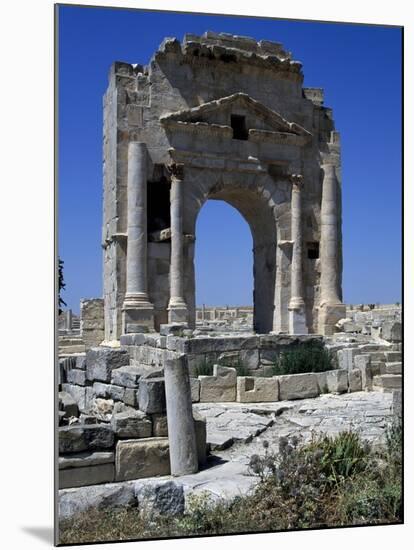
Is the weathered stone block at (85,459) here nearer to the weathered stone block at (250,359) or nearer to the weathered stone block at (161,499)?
the weathered stone block at (161,499)

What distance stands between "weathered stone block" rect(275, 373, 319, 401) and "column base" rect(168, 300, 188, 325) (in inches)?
174

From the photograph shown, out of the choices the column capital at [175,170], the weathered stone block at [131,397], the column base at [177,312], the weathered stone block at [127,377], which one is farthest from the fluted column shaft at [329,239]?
the weathered stone block at [131,397]

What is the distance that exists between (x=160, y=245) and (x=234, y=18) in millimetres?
9154

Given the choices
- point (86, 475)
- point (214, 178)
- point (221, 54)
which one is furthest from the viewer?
point (214, 178)

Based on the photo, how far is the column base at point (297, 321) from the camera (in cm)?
1573

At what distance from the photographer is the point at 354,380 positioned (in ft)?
36.3

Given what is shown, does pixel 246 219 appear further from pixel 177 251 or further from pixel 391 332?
pixel 391 332

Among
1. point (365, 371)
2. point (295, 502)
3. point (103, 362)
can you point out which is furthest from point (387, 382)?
point (295, 502)

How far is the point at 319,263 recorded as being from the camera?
642 inches

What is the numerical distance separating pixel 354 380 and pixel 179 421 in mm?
5566

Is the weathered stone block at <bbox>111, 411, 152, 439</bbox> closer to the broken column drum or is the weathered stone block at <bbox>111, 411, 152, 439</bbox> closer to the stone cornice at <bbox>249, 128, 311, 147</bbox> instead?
the broken column drum

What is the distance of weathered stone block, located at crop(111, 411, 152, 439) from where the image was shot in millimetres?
6188

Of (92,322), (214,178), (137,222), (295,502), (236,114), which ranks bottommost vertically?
(295,502)

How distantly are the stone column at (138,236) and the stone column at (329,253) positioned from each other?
14.6 ft
